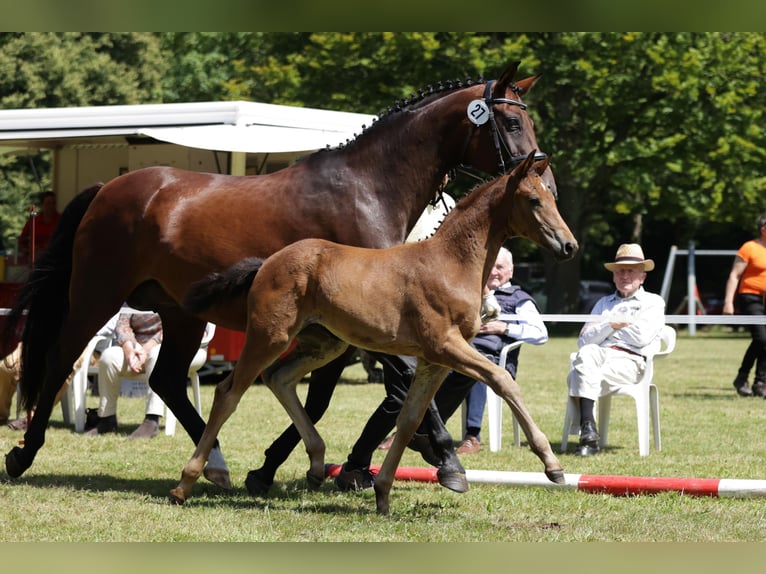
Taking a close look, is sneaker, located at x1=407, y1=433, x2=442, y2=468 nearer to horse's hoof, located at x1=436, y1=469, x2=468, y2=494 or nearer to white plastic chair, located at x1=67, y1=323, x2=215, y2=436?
horse's hoof, located at x1=436, y1=469, x2=468, y2=494

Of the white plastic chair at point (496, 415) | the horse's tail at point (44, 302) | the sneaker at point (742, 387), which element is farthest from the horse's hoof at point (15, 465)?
Result: the sneaker at point (742, 387)

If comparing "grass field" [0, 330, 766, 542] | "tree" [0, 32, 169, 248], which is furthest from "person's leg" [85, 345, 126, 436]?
"tree" [0, 32, 169, 248]

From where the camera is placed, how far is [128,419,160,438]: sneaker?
9.23 metres

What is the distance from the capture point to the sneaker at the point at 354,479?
6672 millimetres

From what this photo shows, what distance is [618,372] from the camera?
8633mm

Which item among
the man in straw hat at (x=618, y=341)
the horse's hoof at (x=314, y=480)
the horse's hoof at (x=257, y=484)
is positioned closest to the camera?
the horse's hoof at (x=314, y=480)

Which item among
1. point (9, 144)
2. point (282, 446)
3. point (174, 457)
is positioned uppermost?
point (9, 144)

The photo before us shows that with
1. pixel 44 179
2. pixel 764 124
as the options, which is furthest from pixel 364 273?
pixel 44 179

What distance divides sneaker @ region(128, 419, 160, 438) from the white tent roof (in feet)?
10.2

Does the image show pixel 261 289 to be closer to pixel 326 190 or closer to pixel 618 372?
pixel 326 190

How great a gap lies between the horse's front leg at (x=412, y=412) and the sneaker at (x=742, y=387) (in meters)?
8.36

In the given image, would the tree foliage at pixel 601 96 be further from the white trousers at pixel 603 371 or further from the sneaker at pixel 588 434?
the sneaker at pixel 588 434

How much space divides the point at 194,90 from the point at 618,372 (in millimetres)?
25786

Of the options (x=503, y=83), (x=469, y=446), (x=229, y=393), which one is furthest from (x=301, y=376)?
(x=469, y=446)
